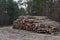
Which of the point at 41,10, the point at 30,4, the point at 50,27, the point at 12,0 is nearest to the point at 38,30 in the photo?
the point at 50,27

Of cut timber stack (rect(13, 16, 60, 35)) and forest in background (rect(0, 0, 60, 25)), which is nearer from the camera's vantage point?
cut timber stack (rect(13, 16, 60, 35))

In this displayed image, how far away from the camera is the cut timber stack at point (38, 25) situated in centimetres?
1108

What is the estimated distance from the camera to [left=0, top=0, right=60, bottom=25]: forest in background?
15993 mm

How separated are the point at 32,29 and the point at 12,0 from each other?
10.9m

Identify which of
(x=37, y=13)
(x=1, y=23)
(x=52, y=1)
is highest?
(x=52, y=1)

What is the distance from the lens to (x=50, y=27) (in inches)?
438

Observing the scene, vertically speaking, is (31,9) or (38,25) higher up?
(31,9)

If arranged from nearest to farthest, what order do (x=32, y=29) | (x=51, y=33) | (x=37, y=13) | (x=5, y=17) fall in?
(x=51, y=33), (x=32, y=29), (x=37, y=13), (x=5, y=17)

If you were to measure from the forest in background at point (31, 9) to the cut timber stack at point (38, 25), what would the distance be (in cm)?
352

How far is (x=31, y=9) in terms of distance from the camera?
1889 cm

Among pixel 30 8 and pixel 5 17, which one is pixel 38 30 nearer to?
pixel 30 8

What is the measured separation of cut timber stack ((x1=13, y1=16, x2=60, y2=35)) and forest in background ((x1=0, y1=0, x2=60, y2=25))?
3516 millimetres

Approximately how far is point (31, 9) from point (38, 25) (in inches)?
295

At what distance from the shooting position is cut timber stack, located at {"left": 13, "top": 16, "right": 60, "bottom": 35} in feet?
36.3
